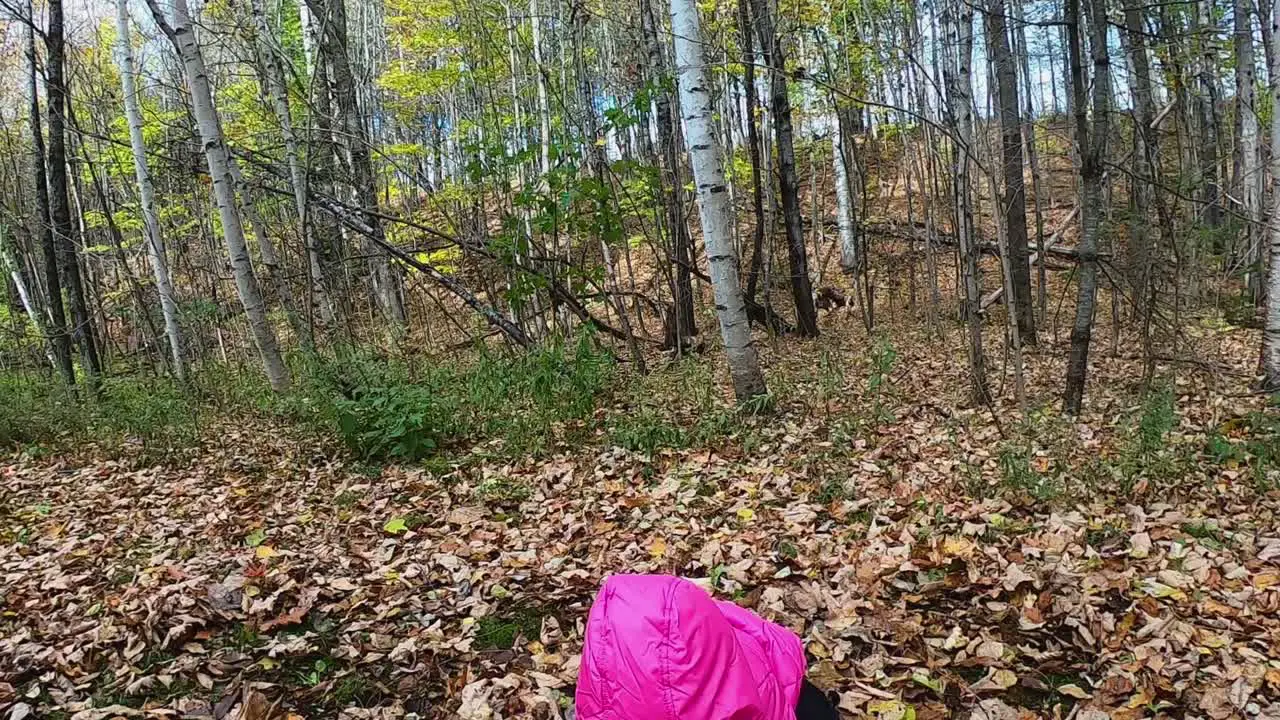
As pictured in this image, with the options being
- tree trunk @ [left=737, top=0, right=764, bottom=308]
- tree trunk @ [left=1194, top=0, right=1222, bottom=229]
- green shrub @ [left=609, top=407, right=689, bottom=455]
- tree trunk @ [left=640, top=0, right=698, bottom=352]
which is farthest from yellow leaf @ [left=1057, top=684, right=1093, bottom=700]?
tree trunk @ [left=1194, top=0, right=1222, bottom=229]

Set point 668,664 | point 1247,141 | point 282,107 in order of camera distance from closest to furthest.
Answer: point 668,664 → point 282,107 → point 1247,141

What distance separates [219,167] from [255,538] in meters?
4.60

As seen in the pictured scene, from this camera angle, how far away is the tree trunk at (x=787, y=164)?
26.0ft

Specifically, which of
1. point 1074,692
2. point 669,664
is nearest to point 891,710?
point 1074,692

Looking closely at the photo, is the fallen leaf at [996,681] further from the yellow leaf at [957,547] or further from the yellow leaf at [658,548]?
the yellow leaf at [658,548]

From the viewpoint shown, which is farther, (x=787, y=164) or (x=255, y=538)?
(x=787, y=164)

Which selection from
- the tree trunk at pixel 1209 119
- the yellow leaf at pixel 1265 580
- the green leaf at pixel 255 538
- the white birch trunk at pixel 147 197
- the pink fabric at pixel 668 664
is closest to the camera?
the pink fabric at pixel 668 664

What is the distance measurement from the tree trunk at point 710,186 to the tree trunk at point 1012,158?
2562 mm

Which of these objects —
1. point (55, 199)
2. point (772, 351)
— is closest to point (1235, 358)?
point (772, 351)

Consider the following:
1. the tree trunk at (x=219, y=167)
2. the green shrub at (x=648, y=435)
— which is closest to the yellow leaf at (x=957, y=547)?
the green shrub at (x=648, y=435)

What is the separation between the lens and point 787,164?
8930 millimetres

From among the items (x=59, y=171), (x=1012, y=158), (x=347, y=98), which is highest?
(x=347, y=98)

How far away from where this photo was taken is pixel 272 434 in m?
6.53

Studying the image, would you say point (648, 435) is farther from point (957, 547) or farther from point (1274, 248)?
point (1274, 248)
